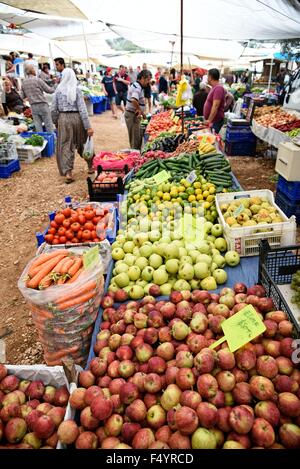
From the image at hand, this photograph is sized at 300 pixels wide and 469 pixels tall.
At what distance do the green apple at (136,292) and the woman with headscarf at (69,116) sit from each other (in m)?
5.13

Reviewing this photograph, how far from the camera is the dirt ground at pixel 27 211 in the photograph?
351 cm

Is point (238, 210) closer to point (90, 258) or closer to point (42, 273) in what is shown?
point (90, 258)

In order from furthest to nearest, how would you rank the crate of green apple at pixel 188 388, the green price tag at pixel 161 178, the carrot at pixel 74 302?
1. the green price tag at pixel 161 178
2. the carrot at pixel 74 302
3. the crate of green apple at pixel 188 388

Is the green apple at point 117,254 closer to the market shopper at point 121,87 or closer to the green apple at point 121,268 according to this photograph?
the green apple at point 121,268

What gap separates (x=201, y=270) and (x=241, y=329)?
0.89m

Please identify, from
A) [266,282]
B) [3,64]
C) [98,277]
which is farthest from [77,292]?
[3,64]

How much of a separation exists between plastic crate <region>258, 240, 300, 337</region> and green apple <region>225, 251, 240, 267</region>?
0.42 meters

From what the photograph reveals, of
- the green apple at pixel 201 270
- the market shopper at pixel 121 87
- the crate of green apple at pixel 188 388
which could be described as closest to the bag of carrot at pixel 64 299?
the crate of green apple at pixel 188 388

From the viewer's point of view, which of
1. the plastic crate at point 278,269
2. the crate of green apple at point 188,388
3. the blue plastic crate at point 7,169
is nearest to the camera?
the crate of green apple at point 188,388

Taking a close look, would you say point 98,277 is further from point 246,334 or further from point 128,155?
point 128,155

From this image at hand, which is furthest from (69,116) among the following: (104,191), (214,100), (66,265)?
(66,265)

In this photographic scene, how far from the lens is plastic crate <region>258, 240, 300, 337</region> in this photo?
7.02 feet

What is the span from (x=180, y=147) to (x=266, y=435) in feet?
16.5
